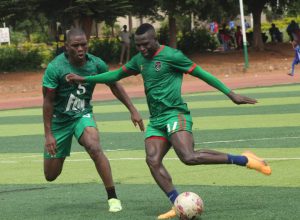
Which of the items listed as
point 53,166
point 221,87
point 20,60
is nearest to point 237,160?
point 221,87

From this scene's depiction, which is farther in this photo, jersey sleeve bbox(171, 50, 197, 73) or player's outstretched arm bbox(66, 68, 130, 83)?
player's outstretched arm bbox(66, 68, 130, 83)

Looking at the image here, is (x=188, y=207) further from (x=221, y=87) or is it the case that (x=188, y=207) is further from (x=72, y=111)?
(x=72, y=111)

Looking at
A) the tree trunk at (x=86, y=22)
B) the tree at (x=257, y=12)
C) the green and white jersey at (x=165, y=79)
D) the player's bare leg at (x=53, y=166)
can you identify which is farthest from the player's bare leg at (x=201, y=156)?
the tree at (x=257, y=12)

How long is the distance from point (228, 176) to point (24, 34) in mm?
63365

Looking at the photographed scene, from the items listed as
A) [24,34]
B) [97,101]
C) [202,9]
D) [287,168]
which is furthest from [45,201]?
[24,34]

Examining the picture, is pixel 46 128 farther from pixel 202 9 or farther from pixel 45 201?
pixel 202 9

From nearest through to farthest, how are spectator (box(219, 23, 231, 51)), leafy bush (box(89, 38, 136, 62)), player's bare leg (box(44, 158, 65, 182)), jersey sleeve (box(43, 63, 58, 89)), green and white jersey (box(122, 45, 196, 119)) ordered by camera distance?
green and white jersey (box(122, 45, 196, 119)) → jersey sleeve (box(43, 63, 58, 89)) → player's bare leg (box(44, 158, 65, 182)) → leafy bush (box(89, 38, 136, 62)) → spectator (box(219, 23, 231, 51))

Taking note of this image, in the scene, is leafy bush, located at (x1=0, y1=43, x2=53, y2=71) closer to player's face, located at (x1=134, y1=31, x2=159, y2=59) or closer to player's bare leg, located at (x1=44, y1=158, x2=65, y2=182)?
player's bare leg, located at (x1=44, y1=158, x2=65, y2=182)

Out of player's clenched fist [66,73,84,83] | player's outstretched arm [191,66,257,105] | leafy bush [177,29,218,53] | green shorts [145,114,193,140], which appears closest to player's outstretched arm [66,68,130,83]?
player's clenched fist [66,73,84,83]

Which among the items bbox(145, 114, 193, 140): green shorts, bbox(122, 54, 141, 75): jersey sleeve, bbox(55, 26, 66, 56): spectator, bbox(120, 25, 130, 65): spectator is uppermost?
bbox(122, 54, 141, 75): jersey sleeve

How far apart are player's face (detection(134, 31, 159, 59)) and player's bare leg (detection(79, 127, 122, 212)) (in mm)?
1192

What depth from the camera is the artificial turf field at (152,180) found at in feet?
27.8

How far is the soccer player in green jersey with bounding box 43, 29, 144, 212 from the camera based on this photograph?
866 cm

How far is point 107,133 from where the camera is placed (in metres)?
17.4
